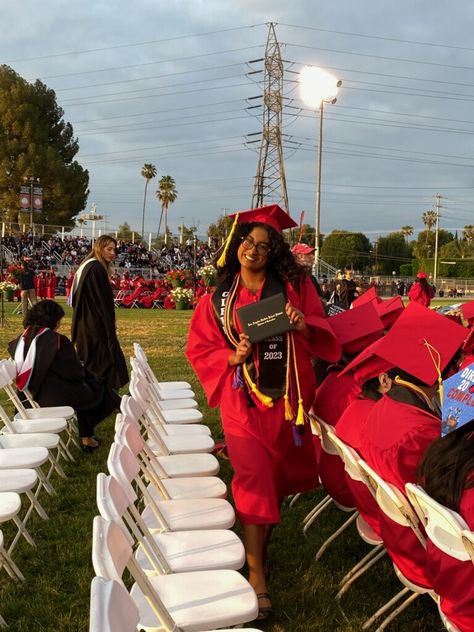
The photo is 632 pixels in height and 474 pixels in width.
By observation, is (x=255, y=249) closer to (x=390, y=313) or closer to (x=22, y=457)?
(x=390, y=313)

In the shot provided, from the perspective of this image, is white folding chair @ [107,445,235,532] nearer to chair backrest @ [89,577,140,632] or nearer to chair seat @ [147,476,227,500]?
chair seat @ [147,476,227,500]

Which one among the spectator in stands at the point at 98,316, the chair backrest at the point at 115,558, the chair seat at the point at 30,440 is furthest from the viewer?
the spectator in stands at the point at 98,316

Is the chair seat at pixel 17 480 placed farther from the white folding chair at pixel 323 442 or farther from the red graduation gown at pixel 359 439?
the red graduation gown at pixel 359 439

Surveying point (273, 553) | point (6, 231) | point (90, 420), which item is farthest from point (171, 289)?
point (273, 553)

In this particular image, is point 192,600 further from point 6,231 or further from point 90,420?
point 6,231

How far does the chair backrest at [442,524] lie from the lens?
1949mm

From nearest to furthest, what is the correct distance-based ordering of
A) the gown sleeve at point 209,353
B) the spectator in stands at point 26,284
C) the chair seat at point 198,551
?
the chair seat at point 198,551 → the gown sleeve at point 209,353 → the spectator in stands at point 26,284

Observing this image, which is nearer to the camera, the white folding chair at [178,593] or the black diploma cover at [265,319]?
the white folding chair at [178,593]

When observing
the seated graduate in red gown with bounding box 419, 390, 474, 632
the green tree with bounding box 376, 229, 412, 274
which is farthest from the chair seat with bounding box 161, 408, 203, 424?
the green tree with bounding box 376, 229, 412, 274

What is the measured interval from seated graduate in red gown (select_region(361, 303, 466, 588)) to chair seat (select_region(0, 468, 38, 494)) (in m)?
1.89

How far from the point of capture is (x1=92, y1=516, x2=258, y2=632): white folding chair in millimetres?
1948

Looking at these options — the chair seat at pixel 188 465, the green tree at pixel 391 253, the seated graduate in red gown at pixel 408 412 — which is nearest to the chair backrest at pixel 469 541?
the seated graduate in red gown at pixel 408 412

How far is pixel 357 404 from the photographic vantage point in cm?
323

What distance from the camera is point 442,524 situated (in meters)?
2.04
